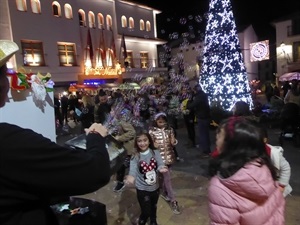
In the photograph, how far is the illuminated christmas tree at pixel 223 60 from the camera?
1122 centimetres

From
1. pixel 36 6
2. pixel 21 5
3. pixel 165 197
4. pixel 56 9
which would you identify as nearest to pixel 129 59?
pixel 56 9

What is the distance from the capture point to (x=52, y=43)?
76.9ft

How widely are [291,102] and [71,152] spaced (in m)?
8.50

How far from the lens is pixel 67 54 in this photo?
2481 centimetres

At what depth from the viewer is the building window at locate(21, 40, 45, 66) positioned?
21825 mm

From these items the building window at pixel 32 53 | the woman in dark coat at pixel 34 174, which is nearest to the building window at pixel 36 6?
the building window at pixel 32 53

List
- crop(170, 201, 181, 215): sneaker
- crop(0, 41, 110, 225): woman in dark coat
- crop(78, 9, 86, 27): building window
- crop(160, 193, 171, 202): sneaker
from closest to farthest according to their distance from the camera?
crop(0, 41, 110, 225): woman in dark coat → crop(170, 201, 181, 215): sneaker → crop(160, 193, 171, 202): sneaker → crop(78, 9, 86, 27): building window

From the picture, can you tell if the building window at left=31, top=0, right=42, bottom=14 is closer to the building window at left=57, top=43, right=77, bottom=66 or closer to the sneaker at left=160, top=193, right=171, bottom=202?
the building window at left=57, top=43, right=77, bottom=66

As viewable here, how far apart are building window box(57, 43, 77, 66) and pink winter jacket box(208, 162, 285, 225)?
78.2 ft

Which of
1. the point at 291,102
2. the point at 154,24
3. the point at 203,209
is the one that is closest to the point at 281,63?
the point at 154,24

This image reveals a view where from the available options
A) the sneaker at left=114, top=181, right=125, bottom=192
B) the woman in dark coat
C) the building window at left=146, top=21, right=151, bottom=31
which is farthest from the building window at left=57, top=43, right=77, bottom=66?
the woman in dark coat

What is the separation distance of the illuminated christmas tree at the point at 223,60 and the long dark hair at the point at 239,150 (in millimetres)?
9049

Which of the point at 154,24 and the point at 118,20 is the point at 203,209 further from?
the point at 154,24

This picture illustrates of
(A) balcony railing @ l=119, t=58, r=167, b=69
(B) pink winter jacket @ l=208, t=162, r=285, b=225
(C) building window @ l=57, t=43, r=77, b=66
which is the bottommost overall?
(B) pink winter jacket @ l=208, t=162, r=285, b=225
